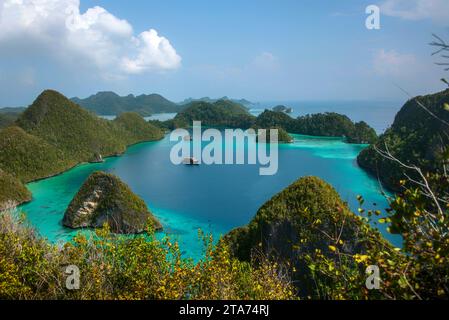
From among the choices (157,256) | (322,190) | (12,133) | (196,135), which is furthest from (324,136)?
(157,256)

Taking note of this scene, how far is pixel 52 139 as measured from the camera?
6325cm

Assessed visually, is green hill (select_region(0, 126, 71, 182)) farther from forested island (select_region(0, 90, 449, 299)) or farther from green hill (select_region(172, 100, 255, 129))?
green hill (select_region(172, 100, 255, 129))

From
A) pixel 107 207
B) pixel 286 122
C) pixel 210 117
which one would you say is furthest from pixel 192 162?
pixel 210 117

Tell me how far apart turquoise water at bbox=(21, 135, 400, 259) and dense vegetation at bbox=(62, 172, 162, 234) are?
1.40 m

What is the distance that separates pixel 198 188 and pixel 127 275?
35.7m

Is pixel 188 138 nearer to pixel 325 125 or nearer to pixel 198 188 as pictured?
pixel 325 125

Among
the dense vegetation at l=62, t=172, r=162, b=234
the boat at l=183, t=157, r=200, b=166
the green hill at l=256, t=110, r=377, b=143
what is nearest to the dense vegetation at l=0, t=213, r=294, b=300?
the dense vegetation at l=62, t=172, r=162, b=234

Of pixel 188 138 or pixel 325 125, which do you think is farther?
pixel 325 125

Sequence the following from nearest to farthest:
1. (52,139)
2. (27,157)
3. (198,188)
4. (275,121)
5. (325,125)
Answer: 1. (198,188)
2. (27,157)
3. (52,139)
4. (325,125)
5. (275,121)

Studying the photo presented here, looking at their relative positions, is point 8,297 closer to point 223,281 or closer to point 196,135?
point 223,281

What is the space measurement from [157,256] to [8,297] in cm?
290

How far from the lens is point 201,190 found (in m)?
42.6

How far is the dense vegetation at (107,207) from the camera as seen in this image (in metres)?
28.6
